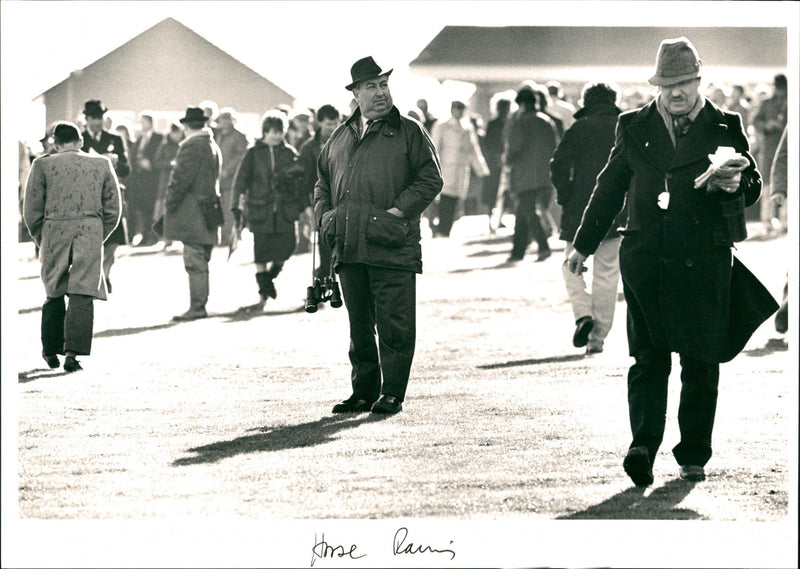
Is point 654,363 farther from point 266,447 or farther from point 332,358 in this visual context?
point 332,358

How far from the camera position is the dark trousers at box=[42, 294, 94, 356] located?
1135cm

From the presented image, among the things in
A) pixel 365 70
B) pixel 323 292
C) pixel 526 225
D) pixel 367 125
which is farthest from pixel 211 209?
pixel 365 70

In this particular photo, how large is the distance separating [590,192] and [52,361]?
3.91 m

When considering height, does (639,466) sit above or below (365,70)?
below

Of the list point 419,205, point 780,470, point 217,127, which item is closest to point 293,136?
point 217,127

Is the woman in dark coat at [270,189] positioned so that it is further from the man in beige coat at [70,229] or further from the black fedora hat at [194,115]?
the man in beige coat at [70,229]

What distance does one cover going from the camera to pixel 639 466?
26.3 feet

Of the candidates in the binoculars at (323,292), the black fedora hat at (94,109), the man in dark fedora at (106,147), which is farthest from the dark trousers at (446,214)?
the binoculars at (323,292)

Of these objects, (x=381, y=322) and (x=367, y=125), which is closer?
(x=367, y=125)

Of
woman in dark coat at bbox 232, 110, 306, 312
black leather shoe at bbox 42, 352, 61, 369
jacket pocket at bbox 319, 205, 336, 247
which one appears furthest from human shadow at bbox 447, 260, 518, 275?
jacket pocket at bbox 319, 205, 336, 247

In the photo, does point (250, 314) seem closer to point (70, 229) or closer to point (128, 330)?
point (128, 330)

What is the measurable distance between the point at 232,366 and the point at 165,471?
126 inches

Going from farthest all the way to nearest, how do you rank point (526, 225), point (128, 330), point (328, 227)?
point (526, 225) → point (128, 330) → point (328, 227)
